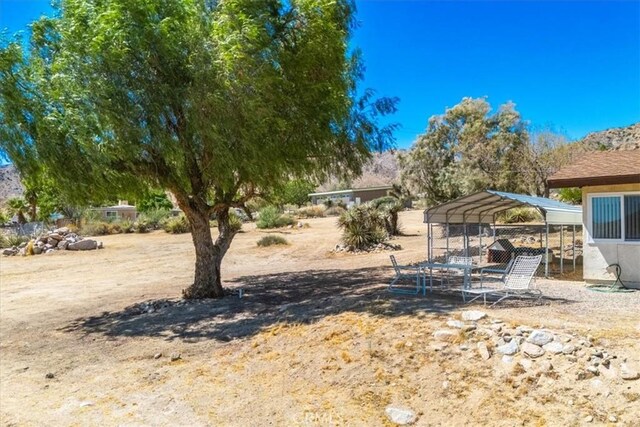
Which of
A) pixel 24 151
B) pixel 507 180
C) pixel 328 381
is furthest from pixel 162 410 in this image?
pixel 507 180

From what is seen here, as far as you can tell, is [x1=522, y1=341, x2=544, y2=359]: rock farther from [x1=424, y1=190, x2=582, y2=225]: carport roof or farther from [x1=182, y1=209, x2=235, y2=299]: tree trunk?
[x1=182, y1=209, x2=235, y2=299]: tree trunk

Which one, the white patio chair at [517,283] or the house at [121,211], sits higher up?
the house at [121,211]

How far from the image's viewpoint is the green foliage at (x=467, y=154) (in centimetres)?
2527

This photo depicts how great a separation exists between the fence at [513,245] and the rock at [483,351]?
7.95 meters

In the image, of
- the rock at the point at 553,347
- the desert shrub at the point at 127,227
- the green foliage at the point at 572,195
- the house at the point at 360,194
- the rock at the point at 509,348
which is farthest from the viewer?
the house at the point at 360,194

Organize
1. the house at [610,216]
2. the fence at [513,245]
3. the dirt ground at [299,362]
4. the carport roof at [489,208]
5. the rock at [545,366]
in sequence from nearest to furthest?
the dirt ground at [299,362]
the rock at [545,366]
the house at [610,216]
the carport roof at [489,208]
the fence at [513,245]

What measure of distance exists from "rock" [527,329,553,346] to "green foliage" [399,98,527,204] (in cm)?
1909

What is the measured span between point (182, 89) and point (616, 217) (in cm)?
997

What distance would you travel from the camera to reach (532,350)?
21.0ft

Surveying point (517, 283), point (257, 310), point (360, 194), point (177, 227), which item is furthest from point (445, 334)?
point (360, 194)

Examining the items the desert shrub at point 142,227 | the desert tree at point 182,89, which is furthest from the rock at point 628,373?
the desert shrub at point 142,227

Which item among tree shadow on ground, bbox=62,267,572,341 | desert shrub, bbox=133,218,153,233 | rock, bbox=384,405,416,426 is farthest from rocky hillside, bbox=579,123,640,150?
rock, bbox=384,405,416,426

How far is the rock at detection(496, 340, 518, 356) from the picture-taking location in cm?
648

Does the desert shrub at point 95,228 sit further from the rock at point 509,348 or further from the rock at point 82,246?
the rock at point 509,348
